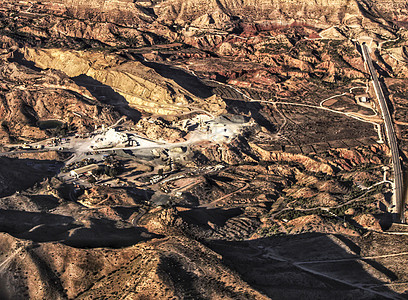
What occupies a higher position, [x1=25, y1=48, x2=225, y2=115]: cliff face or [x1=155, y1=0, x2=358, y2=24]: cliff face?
[x1=155, y1=0, x2=358, y2=24]: cliff face

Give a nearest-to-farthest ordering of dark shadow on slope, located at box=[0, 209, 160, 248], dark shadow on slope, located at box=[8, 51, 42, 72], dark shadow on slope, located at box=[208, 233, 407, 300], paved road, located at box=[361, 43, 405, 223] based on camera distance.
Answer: dark shadow on slope, located at box=[208, 233, 407, 300], dark shadow on slope, located at box=[0, 209, 160, 248], paved road, located at box=[361, 43, 405, 223], dark shadow on slope, located at box=[8, 51, 42, 72]

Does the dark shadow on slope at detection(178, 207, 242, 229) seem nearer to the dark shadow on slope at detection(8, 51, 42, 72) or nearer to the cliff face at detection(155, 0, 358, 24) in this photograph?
the dark shadow on slope at detection(8, 51, 42, 72)

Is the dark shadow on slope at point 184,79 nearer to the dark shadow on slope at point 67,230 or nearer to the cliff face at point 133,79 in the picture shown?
the cliff face at point 133,79

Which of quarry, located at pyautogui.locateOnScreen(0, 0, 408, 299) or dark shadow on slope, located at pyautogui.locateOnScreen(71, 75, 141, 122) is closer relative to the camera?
quarry, located at pyautogui.locateOnScreen(0, 0, 408, 299)

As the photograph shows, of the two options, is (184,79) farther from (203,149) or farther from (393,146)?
(393,146)

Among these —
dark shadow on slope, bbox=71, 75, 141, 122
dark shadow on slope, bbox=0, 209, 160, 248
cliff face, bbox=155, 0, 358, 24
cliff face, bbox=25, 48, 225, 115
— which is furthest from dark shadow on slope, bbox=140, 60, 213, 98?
dark shadow on slope, bbox=0, 209, 160, 248

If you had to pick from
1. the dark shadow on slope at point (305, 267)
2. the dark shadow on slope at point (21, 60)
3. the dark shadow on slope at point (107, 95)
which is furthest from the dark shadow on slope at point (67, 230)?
the dark shadow on slope at point (21, 60)
